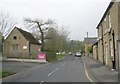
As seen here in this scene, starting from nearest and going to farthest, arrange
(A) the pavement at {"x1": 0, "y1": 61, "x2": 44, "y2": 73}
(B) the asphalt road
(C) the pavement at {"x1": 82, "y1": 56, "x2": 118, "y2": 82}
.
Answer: (C) the pavement at {"x1": 82, "y1": 56, "x2": 118, "y2": 82} → (B) the asphalt road → (A) the pavement at {"x1": 0, "y1": 61, "x2": 44, "y2": 73}

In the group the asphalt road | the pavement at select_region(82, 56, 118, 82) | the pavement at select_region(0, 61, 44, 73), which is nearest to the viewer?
the pavement at select_region(82, 56, 118, 82)

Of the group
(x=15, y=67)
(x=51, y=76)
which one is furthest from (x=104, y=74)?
(x=15, y=67)

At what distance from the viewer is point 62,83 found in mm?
16359

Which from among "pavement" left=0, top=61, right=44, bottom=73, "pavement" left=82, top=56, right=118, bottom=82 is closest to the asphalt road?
"pavement" left=82, top=56, right=118, bottom=82

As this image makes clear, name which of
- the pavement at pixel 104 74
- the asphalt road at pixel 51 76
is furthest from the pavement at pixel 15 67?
the pavement at pixel 104 74

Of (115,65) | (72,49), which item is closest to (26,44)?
(115,65)

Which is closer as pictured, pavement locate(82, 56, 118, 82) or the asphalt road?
pavement locate(82, 56, 118, 82)

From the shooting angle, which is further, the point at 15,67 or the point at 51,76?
the point at 15,67

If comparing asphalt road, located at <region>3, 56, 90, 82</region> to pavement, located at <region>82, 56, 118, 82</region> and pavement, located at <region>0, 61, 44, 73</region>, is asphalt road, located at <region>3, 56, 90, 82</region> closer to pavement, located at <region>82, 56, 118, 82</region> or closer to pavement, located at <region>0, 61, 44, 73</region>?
pavement, located at <region>82, 56, 118, 82</region>

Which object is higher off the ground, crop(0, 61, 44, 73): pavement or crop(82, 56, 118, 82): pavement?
crop(82, 56, 118, 82): pavement

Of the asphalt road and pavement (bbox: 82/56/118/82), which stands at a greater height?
pavement (bbox: 82/56/118/82)

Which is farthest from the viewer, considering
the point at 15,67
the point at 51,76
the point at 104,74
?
the point at 15,67

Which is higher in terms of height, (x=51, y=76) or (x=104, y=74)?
(x=104, y=74)

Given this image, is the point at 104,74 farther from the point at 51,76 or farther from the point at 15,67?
the point at 15,67
